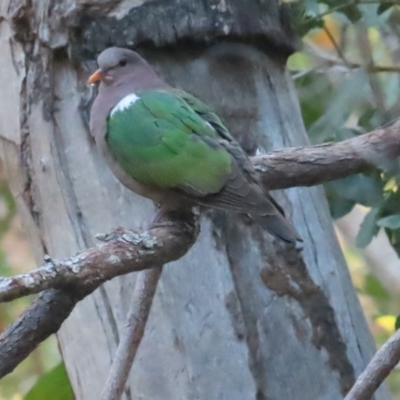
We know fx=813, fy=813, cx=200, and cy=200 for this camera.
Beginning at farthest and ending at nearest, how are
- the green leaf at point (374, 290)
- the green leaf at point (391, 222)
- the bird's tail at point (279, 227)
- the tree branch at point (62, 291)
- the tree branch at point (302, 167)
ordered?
1. the green leaf at point (374, 290)
2. the green leaf at point (391, 222)
3. the bird's tail at point (279, 227)
4. the tree branch at point (302, 167)
5. the tree branch at point (62, 291)

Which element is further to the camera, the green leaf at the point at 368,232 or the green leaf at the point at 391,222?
the green leaf at the point at 368,232

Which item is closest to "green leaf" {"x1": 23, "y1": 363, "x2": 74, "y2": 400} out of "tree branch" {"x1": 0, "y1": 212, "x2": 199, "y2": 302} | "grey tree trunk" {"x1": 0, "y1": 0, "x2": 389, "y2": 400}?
"grey tree trunk" {"x1": 0, "y1": 0, "x2": 389, "y2": 400}

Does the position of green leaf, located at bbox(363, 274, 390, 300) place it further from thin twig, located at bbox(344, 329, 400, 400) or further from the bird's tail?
thin twig, located at bbox(344, 329, 400, 400)

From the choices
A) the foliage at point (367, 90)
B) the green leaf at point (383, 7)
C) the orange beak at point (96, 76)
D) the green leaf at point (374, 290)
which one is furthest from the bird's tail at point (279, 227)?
the green leaf at point (374, 290)

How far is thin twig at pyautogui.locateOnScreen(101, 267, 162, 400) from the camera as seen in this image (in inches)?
59.8

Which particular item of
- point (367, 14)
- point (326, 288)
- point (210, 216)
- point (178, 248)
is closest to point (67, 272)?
point (178, 248)

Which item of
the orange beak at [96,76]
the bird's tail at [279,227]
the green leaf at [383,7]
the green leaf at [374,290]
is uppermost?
the orange beak at [96,76]

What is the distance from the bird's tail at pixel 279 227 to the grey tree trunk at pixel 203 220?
219 millimetres

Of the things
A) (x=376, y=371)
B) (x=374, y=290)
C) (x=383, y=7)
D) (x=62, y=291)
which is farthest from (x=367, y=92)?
(x=374, y=290)

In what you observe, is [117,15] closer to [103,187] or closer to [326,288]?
[103,187]

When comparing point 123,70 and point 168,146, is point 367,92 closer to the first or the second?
point 168,146

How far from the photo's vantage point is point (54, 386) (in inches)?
83.6

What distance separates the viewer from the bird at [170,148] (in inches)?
69.1

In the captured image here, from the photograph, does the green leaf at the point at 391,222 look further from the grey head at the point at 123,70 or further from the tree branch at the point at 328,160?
the grey head at the point at 123,70
